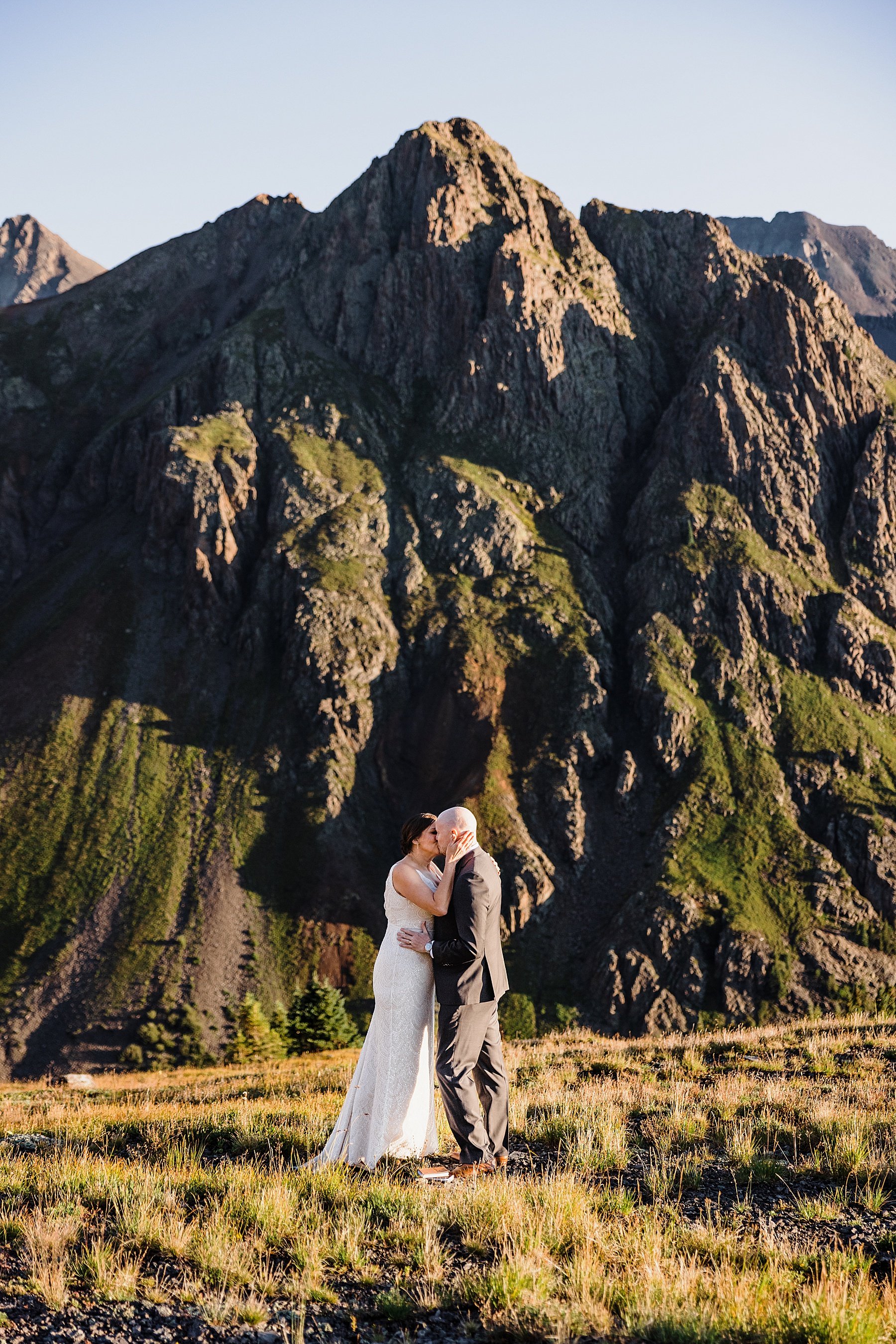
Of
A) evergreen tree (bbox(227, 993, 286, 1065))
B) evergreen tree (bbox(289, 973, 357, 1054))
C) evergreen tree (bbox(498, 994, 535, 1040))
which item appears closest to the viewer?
evergreen tree (bbox(289, 973, 357, 1054))

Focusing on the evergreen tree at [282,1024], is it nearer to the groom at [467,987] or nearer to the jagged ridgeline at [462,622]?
the jagged ridgeline at [462,622]

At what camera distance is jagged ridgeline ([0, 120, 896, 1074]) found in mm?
80812

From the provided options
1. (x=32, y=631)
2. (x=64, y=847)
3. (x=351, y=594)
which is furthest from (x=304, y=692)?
(x=32, y=631)

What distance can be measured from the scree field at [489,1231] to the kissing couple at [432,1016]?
55cm

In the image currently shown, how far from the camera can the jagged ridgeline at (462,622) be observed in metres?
80.8

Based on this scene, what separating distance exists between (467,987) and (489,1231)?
2664mm

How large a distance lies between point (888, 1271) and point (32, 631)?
119 meters

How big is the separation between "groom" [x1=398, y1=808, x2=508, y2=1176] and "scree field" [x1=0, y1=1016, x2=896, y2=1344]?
2.14 feet

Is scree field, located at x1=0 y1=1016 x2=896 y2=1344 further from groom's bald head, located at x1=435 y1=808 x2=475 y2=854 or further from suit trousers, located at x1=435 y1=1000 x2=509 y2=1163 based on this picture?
groom's bald head, located at x1=435 y1=808 x2=475 y2=854

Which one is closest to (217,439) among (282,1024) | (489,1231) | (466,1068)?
(282,1024)

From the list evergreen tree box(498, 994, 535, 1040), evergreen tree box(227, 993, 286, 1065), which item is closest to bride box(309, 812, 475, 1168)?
evergreen tree box(227, 993, 286, 1065)

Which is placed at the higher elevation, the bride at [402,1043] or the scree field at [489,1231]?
the bride at [402,1043]

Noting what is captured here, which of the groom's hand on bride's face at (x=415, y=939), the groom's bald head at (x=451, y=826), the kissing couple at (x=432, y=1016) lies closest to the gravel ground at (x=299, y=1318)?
the kissing couple at (x=432, y=1016)

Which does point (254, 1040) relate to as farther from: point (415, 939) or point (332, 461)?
point (332, 461)
